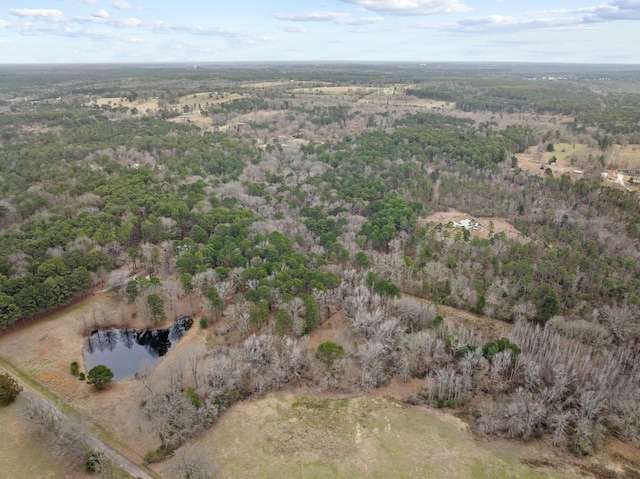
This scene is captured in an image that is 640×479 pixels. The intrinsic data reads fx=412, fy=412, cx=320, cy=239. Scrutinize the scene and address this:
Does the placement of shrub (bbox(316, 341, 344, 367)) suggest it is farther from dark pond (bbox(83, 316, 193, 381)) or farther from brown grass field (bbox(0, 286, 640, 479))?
dark pond (bbox(83, 316, 193, 381))

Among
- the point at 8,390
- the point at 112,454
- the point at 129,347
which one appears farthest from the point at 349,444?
the point at 8,390

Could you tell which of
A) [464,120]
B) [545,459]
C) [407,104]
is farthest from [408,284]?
[407,104]

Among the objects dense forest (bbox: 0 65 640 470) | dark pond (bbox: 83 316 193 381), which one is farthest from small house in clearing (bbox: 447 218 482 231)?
dark pond (bbox: 83 316 193 381)

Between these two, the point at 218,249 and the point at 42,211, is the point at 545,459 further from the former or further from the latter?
the point at 42,211

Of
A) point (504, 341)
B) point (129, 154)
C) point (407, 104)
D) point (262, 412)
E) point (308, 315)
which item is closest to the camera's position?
point (262, 412)

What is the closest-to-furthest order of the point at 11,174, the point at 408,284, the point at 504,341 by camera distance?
the point at 504,341 < the point at 408,284 < the point at 11,174

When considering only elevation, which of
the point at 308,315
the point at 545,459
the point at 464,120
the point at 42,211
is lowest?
the point at 545,459

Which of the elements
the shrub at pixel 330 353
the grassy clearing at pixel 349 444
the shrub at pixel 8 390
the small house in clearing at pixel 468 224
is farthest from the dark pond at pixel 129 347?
the small house in clearing at pixel 468 224
